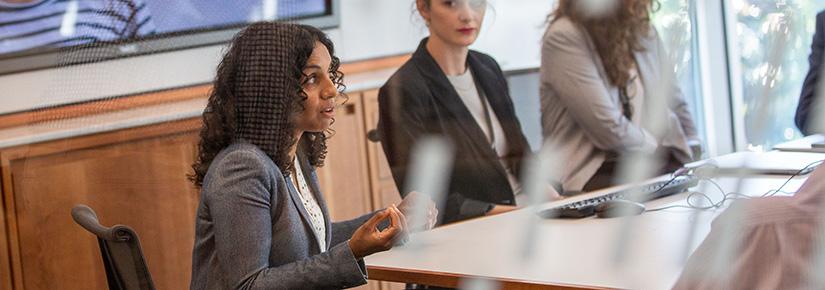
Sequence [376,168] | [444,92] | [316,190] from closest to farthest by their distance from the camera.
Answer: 1. [316,190]
2. [444,92]
3. [376,168]

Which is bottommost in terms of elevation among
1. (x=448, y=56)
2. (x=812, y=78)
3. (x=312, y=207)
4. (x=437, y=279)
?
(x=437, y=279)

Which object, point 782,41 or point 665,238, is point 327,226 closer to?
point 665,238

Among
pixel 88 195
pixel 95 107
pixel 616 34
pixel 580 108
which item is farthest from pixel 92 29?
pixel 616 34

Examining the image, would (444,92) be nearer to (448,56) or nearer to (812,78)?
(448,56)

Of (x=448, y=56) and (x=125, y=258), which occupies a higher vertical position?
(x=448, y=56)

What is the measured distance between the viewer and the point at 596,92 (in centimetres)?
289

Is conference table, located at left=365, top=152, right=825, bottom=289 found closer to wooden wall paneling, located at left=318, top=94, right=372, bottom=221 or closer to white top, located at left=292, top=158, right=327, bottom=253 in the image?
white top, located at left=292, top=158, right=327, bottom=253

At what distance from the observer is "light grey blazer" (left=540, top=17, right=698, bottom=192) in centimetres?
291

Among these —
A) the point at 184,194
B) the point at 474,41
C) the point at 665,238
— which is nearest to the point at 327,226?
the point at 665,238

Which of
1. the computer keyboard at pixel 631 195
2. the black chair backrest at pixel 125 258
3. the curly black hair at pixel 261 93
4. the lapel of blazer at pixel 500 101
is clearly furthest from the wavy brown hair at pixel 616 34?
the black chair backrest at pixel 125 258

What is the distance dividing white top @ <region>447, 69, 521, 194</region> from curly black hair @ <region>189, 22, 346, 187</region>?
103 cm

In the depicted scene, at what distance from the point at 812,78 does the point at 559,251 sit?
4.64 ft

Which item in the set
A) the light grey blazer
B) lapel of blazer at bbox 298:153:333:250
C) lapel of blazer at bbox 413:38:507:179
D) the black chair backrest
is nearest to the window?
the light grey blazer

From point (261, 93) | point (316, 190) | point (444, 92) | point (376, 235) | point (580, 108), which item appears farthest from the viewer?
point (580, 108)
